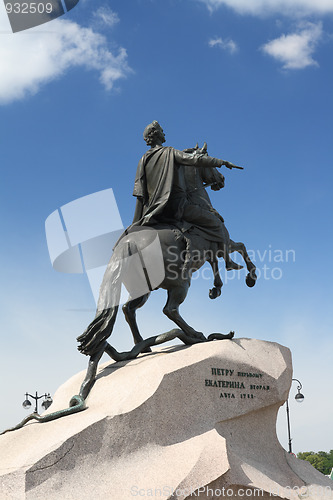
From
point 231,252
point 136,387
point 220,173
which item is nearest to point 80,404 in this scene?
point 136,387

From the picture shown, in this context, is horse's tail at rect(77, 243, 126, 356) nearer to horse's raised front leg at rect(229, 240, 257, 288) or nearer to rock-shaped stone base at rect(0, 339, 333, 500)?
rock-shaped stone base at rect(0, 339, 333, 500)

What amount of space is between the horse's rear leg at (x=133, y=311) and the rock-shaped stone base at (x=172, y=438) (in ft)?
3.27

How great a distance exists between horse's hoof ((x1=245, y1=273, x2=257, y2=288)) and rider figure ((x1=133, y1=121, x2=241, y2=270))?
20.2 inches

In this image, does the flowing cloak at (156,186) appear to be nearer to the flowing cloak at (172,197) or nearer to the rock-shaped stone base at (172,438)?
the flowing cloak at (172,197)

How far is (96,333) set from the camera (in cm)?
823

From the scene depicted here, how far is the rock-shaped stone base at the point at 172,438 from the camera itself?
21.1 ft

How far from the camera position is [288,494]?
7.22 m

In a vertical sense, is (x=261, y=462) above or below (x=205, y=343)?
below

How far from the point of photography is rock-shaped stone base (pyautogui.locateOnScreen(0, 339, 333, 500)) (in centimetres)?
645

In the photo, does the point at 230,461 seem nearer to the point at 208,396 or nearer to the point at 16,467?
the point at 208,396

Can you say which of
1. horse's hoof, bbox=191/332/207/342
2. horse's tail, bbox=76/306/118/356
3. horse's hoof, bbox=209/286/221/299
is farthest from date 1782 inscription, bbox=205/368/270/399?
horse's hoof, bbox=209/286/221/299

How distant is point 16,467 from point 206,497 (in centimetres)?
226

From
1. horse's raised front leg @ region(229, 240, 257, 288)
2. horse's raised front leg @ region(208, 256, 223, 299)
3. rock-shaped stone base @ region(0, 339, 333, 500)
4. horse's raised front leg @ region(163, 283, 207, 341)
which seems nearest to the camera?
rock-shaped stone base @ region(0, 339, 333, 500)

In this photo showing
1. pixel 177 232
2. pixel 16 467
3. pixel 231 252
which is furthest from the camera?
pixel 231 252
